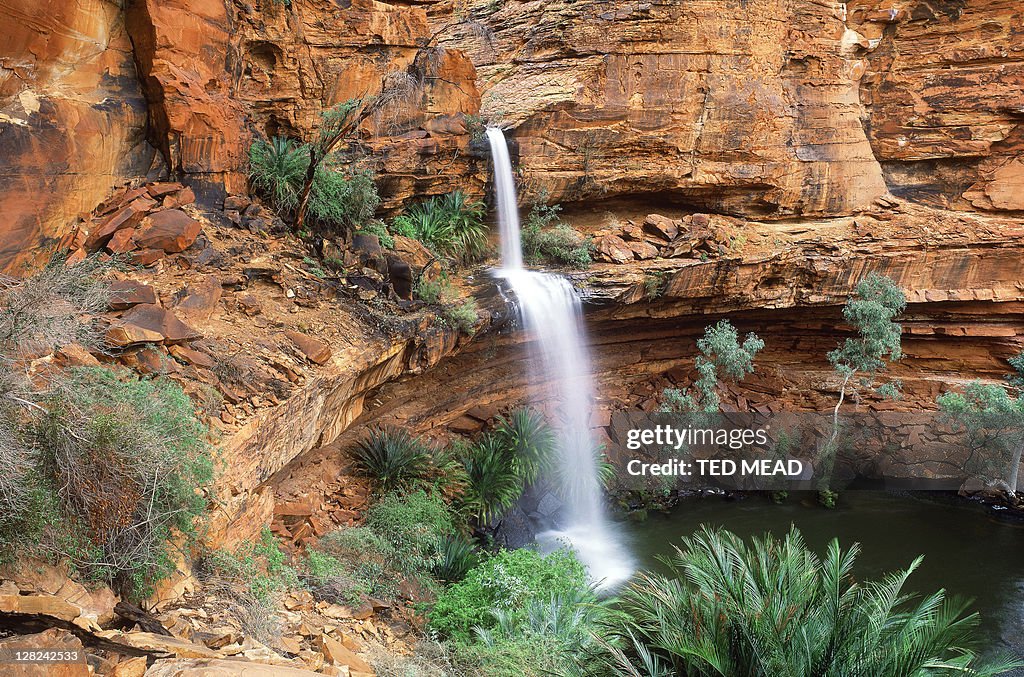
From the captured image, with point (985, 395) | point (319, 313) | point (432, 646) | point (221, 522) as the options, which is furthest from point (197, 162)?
point (985, 395)

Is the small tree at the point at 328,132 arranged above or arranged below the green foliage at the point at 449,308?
above

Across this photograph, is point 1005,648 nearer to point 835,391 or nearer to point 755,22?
point 835,391

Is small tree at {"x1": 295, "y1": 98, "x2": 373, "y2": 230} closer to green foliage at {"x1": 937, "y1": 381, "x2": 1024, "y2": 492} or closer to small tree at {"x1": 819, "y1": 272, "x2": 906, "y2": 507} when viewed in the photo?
small tree at {"x1": 819, "y1": 272, "x2": 906, "y2": 507}

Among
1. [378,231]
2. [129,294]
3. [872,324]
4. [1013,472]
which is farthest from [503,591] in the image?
[1013,472]

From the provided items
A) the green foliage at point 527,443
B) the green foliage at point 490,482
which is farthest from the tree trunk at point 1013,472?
the green foliage at point 490,482

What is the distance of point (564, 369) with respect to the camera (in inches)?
541

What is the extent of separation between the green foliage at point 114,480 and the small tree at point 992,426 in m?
13.8

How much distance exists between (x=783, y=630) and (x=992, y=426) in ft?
37.5

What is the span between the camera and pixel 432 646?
7.14 metres

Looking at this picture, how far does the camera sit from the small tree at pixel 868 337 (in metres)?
14.0

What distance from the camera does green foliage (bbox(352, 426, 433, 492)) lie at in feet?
34.3

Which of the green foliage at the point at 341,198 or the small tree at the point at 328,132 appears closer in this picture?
the small tree at the point at 328,132

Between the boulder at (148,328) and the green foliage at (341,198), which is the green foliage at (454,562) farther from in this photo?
the green foliage at (341,198)

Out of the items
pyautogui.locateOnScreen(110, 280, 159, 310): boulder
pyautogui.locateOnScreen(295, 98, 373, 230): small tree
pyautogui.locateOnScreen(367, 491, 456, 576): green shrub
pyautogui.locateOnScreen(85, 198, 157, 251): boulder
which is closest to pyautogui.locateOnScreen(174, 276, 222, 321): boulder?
pyautogui.locateOnScreen(110, 280, 159, 310): boulder
